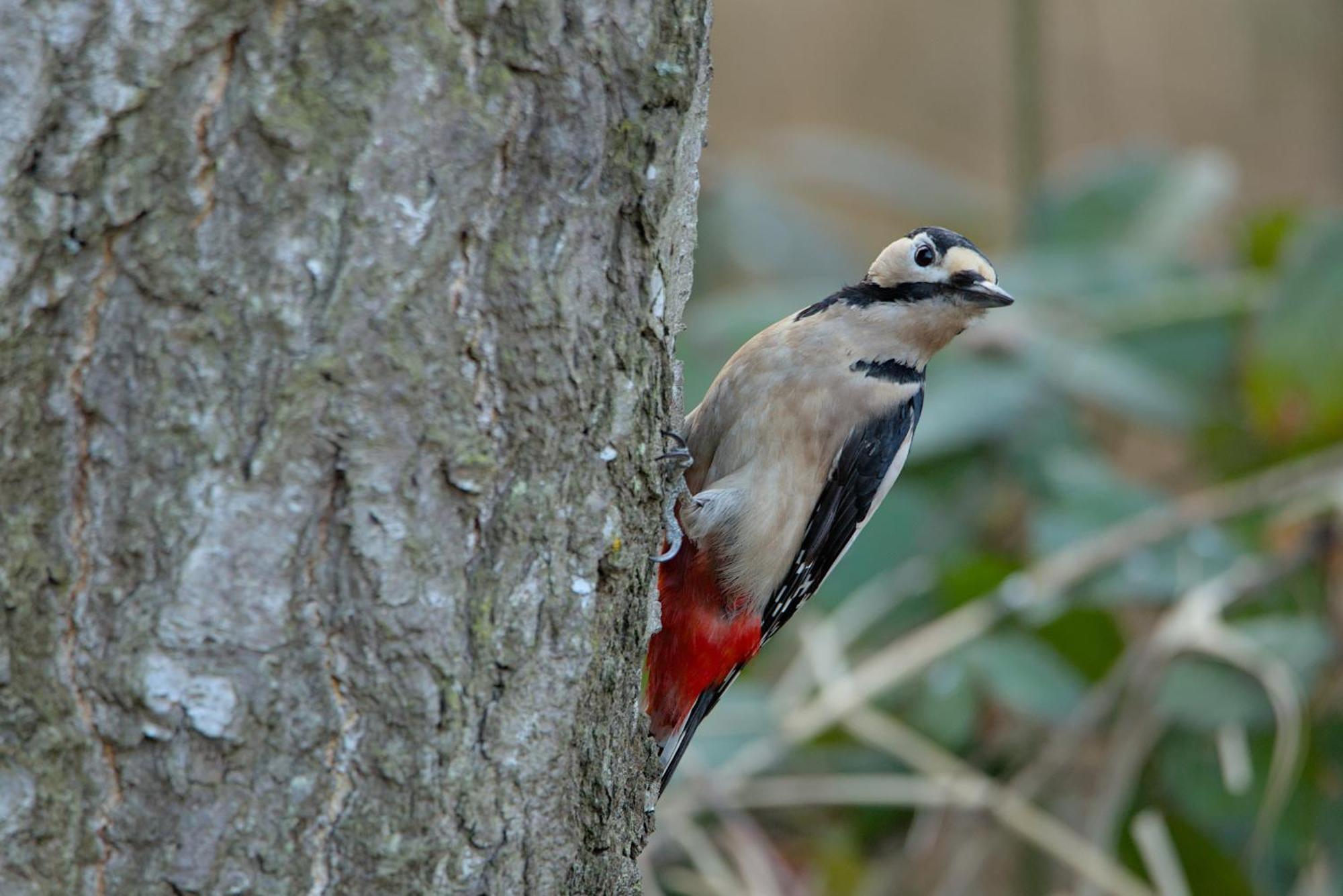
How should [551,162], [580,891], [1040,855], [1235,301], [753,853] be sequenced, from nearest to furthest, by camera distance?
[551,162], [580,891], [753,853], [1235,301], [1040,855]

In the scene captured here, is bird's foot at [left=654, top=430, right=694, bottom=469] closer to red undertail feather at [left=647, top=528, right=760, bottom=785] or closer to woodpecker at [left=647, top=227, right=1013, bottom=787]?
woodpecker at [left=647, top=227, right=1013, bottom=787]

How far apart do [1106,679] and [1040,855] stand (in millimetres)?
1072

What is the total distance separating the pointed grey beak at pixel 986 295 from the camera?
7.91 feet

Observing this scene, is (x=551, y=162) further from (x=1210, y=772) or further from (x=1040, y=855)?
(x=1040, y=855)

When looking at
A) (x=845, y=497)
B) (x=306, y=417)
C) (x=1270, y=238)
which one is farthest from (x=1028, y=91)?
(x=306, y=417)

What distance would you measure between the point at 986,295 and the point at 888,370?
0.79 ft

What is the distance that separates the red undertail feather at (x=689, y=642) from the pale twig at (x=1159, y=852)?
148 centimetres

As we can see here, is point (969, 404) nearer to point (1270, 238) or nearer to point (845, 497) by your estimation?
point (845, 497)

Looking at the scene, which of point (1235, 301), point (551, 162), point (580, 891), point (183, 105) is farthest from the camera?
point (1235, 301)

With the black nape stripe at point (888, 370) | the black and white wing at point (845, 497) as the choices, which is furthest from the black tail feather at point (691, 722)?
the black nape stripe at point (888, 370)

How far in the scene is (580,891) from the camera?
1506 mm

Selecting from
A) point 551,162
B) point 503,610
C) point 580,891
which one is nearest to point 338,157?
point 551,162

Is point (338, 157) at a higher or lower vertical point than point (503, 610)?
higher

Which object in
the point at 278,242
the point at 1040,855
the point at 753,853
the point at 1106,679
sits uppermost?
the point at 278,242
